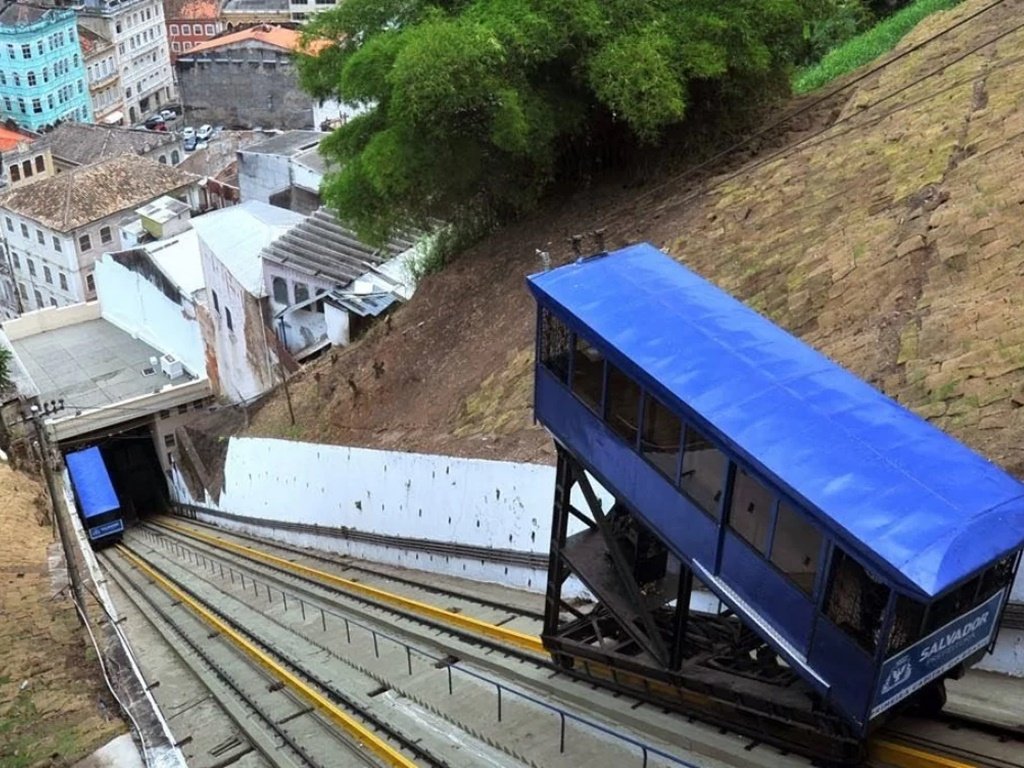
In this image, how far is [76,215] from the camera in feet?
127

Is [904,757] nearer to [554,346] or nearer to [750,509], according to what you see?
[750,509]

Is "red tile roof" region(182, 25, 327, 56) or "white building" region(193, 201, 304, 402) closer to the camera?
"white building" region(193, 201, 304, 402)

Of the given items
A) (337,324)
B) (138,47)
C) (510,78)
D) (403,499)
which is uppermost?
(510,78)

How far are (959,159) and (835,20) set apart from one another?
15.5 meters

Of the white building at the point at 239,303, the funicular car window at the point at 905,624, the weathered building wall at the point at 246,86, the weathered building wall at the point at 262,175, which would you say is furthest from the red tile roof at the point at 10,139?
the funicular car window at the point at 905,624

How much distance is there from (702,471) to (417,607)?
6.56 m

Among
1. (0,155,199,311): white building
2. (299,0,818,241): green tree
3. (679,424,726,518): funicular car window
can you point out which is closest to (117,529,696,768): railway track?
(679,424,726,518): funicular car window

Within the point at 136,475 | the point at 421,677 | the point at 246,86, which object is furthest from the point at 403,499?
the point at 246,86

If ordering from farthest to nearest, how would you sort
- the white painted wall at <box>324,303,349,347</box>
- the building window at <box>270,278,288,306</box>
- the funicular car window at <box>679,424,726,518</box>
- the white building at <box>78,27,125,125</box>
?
the white building at <box>78,27,125,125</box> → the building window at <box>270,278,288,306</box> → the white painted wall at <box>324,303,349,347</box> → the funicular car window at <box>679,424,726,518</box>

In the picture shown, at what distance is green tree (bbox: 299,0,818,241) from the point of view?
14992mm

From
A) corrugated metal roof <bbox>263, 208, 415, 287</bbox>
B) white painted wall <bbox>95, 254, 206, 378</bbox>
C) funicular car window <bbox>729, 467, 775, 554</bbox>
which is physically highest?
funicular car window <bbox>729, 467, 775, 554</bbox>

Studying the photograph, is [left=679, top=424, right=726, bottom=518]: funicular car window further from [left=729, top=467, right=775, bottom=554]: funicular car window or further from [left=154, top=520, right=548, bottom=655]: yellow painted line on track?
[left=154, top=520, right=548, bottom=655]: yellow painted line on track

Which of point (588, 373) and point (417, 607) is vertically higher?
point (588, 373)

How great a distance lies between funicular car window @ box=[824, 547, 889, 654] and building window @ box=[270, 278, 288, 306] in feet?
63.8
